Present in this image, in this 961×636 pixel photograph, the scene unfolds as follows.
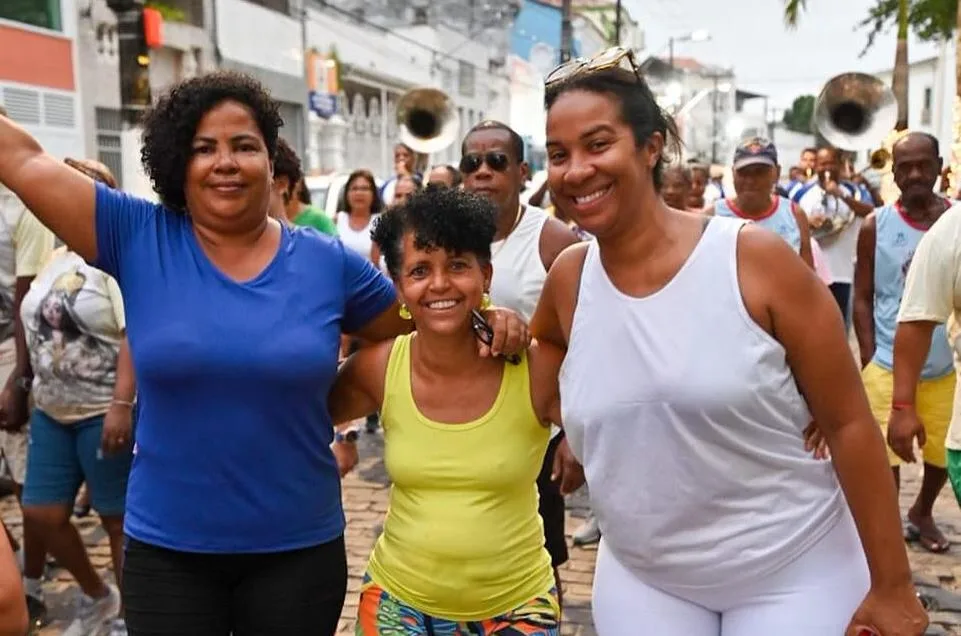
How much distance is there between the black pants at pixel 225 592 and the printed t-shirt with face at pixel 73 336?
164 cm

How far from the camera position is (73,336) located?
3848 millimetres

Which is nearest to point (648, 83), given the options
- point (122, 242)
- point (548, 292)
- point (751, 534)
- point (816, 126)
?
point (548, 292)

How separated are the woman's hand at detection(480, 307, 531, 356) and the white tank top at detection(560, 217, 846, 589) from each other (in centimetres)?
33

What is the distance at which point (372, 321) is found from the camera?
8.71 ft

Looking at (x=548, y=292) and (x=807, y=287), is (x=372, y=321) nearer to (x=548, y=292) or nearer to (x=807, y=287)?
(x=548, y=292)

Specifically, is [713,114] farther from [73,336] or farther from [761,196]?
[73,336]

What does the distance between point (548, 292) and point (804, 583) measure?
0.93 metres

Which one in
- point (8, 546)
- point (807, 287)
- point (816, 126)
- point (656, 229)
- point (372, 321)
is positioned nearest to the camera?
point (8, 546)

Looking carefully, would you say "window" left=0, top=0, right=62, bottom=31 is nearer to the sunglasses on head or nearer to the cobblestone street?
the cobblestone street

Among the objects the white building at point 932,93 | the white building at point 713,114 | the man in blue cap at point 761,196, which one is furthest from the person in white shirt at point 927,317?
the white building at point 713,114

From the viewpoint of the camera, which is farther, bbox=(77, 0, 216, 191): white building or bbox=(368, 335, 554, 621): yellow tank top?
bbox=(77, 0, 216, 191): white building

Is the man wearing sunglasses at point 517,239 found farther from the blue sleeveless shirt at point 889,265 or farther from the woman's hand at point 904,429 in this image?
the blue sleeveless shirt at point 889,265

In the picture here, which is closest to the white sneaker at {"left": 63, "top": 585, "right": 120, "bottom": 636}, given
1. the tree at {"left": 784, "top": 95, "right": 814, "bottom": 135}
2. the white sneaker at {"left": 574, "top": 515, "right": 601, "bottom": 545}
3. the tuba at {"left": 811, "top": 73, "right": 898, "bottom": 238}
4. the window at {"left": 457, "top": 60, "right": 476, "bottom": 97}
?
the white sneaker at {"left": 574, "top": 515, "right": 601, "bottom": 545}

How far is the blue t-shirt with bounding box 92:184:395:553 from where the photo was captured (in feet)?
7.47
